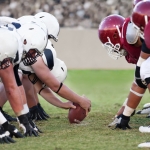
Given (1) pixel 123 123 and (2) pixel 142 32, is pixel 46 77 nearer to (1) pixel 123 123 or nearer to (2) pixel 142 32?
(1) pixel 123 123

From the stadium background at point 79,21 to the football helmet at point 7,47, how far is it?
10.1 metres

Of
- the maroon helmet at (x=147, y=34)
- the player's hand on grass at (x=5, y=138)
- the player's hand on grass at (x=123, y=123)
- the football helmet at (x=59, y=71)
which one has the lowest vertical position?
the football helmet at (x=59, y=71)

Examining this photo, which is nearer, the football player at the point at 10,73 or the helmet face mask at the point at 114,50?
the football player at the point at 10,73

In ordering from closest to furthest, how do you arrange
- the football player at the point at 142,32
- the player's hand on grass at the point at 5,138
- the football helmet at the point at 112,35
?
the player's hand on grass at the point at 5,138 → the football player at the point at 142,32 → the football helmet at the point at 112,35

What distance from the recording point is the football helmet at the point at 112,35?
18.8ft

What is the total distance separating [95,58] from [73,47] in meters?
0.71

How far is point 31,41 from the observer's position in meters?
5.20

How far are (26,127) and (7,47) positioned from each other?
78cm

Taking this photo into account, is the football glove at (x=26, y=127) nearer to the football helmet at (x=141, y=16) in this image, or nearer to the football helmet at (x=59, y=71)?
the football helmet at (x=59, y=71)

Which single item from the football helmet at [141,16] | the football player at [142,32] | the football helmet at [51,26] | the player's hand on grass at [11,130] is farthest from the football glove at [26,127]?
the football helmet at [51,26]

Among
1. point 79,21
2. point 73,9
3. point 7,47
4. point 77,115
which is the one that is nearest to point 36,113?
point 77,115

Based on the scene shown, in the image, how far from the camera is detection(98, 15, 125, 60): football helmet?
18.8ft

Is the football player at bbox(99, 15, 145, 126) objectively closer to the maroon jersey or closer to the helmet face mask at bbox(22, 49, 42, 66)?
the maroon jersey

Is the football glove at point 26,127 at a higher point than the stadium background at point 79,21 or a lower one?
higher
